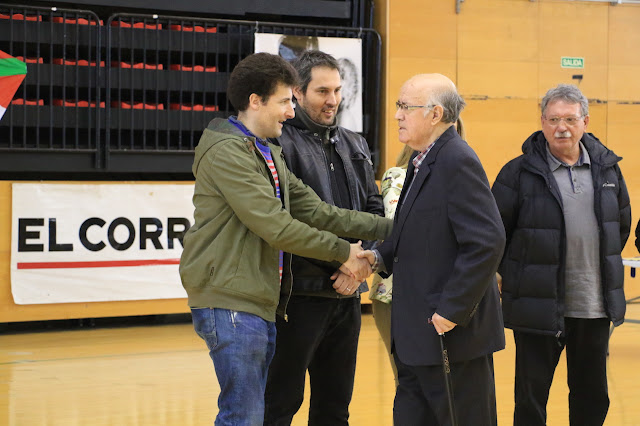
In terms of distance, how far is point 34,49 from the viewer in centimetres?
724

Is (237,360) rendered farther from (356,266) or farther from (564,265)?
(564,265)

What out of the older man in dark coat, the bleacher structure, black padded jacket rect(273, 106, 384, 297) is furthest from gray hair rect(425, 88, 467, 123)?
the bleacher structure

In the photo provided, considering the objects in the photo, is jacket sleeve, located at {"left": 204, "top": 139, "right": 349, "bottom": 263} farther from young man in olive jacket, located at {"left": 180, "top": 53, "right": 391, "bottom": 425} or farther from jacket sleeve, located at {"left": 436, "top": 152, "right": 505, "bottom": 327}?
jacket sleeve, located at {"left": 436, "top": 152, "right": 505, "bottom": 327}

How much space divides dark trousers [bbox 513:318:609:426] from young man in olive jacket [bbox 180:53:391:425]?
105 centimetres

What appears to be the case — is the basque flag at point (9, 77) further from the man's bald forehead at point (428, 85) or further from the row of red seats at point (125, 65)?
the man's bald forehead at point (428, 85)

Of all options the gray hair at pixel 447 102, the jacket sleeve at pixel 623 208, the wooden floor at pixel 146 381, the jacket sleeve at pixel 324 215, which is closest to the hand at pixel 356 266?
the jacket sleeve at pixel 324 215

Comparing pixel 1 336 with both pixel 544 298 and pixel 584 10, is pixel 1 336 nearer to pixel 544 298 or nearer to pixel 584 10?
pixel 544 298

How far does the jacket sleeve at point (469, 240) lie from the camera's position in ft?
8.20

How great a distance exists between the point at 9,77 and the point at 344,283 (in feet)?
A: 16.3

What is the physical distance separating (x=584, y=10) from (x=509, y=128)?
4.89ft

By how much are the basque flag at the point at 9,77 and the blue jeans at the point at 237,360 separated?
4.98 m

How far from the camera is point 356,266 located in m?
2.91

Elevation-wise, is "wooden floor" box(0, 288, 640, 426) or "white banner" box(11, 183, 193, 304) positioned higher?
"white banner" box(11, 183, 193, 304)

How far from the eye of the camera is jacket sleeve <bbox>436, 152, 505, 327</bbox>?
2.50 meters
